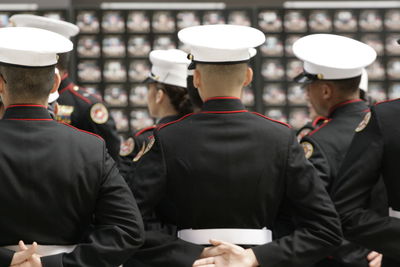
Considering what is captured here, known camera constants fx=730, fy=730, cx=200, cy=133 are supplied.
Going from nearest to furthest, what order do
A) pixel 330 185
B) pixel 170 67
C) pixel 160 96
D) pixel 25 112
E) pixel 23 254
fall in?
pixel 23 254 → pixel 25 112 → pixel 330 185 → pixel 160 96 → pixel 170 67

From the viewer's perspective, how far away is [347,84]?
3.51 metres

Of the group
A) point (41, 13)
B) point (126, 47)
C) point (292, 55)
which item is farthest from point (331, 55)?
point (41, 13)

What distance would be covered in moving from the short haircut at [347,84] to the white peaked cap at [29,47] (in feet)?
4.84

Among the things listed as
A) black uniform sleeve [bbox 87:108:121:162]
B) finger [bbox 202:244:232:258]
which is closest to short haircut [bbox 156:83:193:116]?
black uniform sleeve [bbox 87:108:121:162]

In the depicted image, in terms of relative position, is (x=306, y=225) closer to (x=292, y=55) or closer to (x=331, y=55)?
(x=331, y=55)

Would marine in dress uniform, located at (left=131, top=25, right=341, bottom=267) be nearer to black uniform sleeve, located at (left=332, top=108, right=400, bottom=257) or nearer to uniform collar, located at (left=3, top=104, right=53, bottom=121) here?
black uniform sleeve, located at (left=332, top=108, right=400, bottom=257)

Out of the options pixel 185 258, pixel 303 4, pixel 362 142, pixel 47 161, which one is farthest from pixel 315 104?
pixel 303 4

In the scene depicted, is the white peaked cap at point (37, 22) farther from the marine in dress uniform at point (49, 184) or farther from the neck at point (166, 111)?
the marine in dress uniform at point (49, 184)

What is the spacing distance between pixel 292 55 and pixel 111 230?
4309 mm

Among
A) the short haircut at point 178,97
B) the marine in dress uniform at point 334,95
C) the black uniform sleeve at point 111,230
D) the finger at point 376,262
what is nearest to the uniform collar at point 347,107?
the marine in dress uniform at point 334,95

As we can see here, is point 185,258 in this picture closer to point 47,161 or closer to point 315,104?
point 47,161

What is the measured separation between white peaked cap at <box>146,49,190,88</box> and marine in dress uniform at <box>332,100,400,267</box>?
1.80 meters

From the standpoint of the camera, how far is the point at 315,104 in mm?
3590

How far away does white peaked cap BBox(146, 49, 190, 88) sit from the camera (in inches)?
167
